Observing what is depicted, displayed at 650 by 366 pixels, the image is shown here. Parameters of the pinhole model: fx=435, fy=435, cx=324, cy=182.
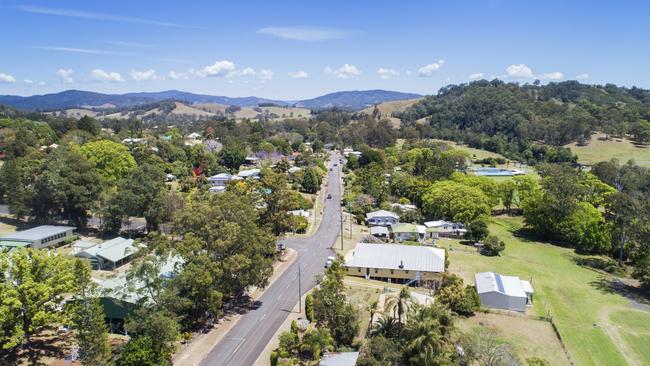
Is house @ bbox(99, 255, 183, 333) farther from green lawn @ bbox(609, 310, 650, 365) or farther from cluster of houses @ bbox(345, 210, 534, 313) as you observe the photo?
green lawn @ bbox(609, 310, 650, 365)

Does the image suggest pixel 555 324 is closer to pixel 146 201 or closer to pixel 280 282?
pixel 280 282

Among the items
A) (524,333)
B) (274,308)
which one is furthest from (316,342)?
(524,333)

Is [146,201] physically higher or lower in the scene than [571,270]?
higher

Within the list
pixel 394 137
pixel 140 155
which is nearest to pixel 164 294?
pixel 140 155

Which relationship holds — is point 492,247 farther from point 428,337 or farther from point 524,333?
point 428,337

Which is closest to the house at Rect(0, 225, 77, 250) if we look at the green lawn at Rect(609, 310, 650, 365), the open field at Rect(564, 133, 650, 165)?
the green lawn at Rect(609, 310, 650, 365)

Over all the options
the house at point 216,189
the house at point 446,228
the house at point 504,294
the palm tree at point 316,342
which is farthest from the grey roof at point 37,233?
the house at point 504,294

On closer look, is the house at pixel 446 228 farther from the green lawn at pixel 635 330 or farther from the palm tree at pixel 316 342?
the palm tree at pixel 316 342
